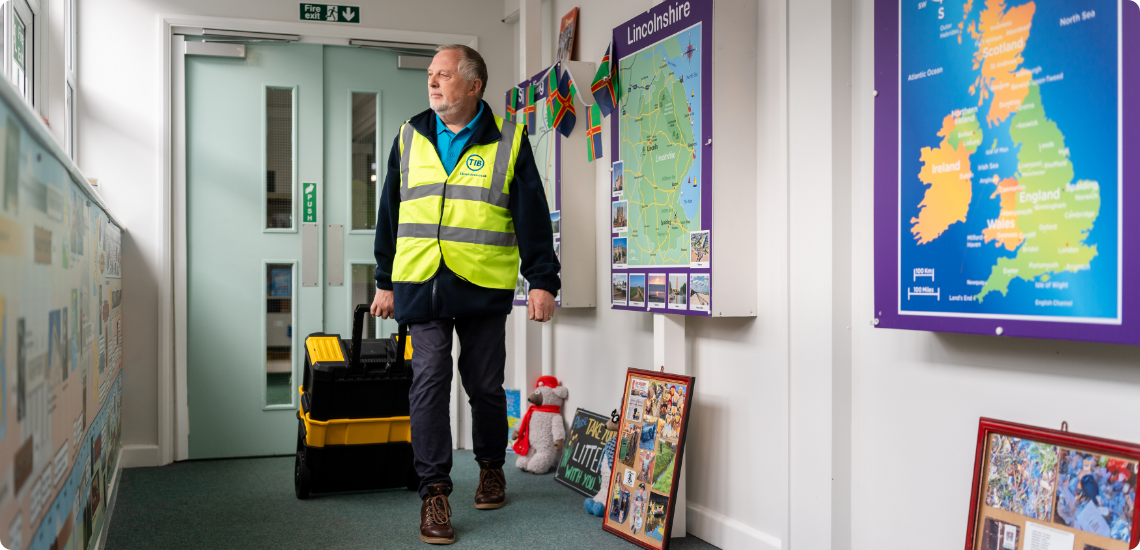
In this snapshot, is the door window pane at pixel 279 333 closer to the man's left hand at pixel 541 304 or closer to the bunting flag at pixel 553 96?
the bunting flag at pixel 553 96

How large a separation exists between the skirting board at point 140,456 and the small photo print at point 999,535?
123 inches

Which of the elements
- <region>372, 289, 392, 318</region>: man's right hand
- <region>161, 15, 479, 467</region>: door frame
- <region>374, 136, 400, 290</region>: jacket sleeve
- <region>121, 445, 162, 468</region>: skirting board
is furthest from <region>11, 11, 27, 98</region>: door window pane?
<region>121, 445, 162, 468</region>: skirting board

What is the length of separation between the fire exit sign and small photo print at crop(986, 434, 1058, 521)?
316 cm

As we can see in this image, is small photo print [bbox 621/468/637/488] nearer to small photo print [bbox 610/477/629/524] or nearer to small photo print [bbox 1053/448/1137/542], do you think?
small photo print [bbox 610/477/629/524]

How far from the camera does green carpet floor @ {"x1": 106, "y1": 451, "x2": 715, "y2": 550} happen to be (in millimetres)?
2109

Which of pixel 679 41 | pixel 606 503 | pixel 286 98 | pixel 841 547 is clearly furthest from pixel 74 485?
pixel 286 98

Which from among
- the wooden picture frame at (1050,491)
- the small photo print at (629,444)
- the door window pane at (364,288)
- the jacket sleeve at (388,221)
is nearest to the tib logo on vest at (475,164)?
the jacket sleeve at (388,221)

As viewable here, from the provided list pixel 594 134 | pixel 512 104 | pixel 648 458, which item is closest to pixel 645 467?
pixel 648 458

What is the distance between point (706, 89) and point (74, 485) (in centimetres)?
157

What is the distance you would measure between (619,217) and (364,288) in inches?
65.5

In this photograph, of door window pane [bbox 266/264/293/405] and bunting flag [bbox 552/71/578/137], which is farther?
door window pane [bbox 266/264/293/405]

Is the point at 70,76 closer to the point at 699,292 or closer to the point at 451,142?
the point at 451,142

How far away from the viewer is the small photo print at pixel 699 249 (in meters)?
1.96

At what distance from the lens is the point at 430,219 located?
7.23 ft
